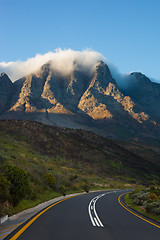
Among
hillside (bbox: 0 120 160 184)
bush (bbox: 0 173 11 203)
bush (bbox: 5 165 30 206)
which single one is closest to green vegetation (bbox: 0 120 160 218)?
hillside (bbox: 0 120 160 184)

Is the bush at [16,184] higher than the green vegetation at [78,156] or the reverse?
higher

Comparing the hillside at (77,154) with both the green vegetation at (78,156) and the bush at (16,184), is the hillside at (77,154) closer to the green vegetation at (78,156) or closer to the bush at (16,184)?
the green vegetation at (78,156)

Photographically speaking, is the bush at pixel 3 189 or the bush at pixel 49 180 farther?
the bush at pixel 49 180

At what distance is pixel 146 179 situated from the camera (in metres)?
77.6

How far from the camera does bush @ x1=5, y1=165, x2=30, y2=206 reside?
1305cm

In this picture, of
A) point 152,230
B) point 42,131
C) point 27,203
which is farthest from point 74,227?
point 42,131

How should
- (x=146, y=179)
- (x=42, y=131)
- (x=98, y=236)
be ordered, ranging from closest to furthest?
1. (x=98, y=236)
2. (x=146, y=179)
3. (x=42, y=131)

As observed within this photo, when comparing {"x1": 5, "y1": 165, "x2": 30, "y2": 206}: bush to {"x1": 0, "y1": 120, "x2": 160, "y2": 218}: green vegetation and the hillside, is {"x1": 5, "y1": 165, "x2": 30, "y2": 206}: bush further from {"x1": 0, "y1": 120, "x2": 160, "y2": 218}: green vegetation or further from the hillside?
the hillside

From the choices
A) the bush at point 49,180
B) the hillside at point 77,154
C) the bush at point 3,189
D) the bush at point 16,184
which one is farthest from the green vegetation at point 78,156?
the bush at point 3,189

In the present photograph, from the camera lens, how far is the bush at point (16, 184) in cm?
1305

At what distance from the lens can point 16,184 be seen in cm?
1351

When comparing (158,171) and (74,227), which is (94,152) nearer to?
(158,171)

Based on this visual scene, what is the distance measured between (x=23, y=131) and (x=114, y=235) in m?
77.8

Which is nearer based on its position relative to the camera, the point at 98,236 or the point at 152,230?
the point at 98,236
